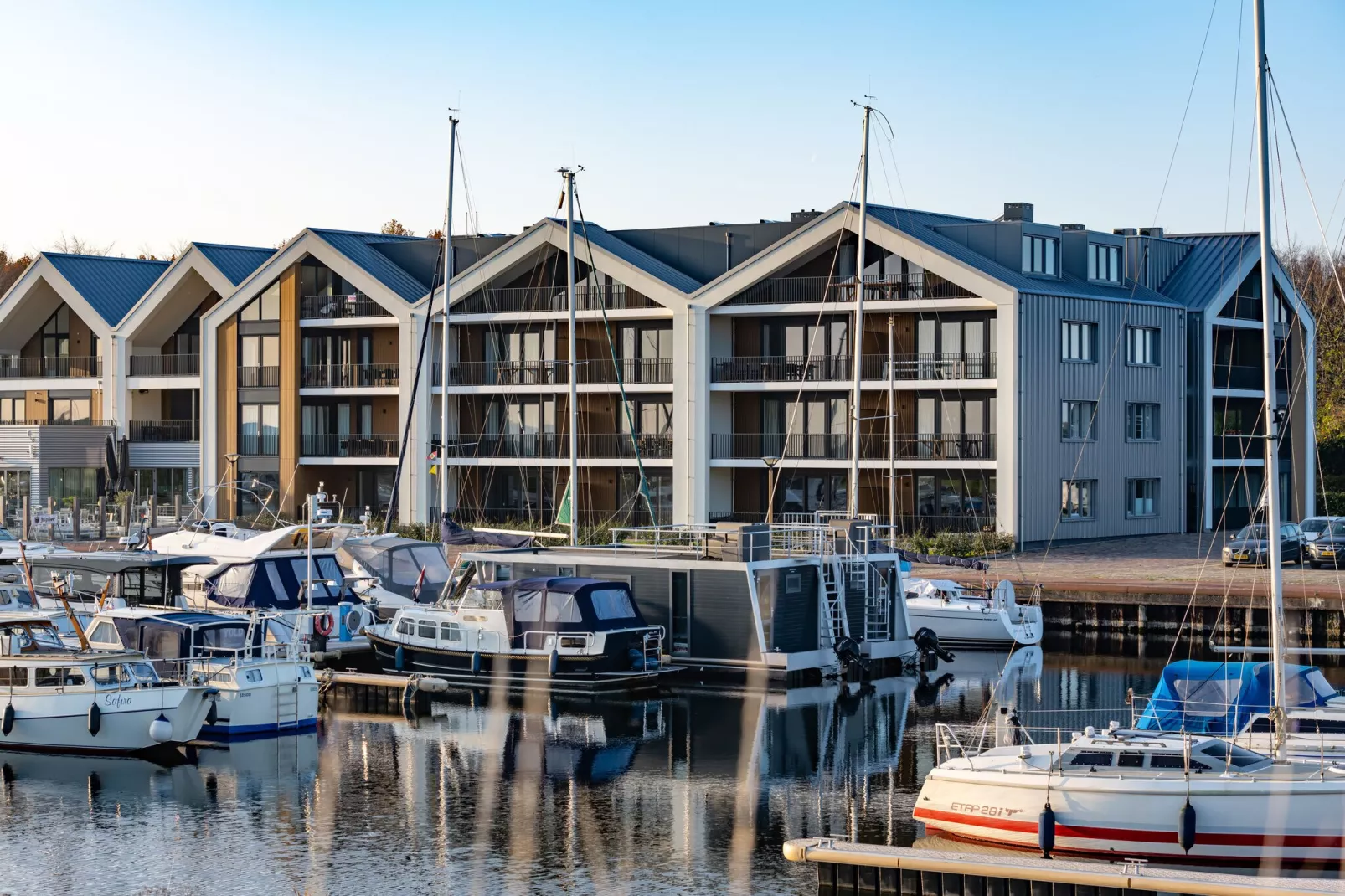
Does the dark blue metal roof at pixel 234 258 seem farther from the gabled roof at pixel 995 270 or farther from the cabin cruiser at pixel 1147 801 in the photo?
the cabin cruiser at pixel 1147 801

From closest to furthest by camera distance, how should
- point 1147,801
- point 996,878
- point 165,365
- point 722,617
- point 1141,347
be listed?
1. point 996,878
2. point 1147,801
3. point 722,617
4. point 1141,347
5. point 165,365

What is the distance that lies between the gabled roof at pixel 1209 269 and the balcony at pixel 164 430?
4149 cm

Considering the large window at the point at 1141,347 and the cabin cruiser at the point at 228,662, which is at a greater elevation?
the large window at the point at 1141,347

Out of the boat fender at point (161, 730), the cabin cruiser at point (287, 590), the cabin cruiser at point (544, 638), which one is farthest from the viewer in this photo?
the cabin cruiser at point (287, 590)

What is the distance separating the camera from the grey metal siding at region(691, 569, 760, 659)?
130 feet

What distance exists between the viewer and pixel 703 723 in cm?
3547

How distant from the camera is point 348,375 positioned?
72.0 metres

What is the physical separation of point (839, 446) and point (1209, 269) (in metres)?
18.5

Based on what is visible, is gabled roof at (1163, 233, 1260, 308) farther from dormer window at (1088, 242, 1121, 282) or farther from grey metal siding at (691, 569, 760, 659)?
grey metal siding at (691, 569, 760, 659)

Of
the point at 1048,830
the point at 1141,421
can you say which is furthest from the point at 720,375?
the point at 1048,830

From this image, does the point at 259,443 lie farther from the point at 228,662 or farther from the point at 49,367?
the point at 228,662

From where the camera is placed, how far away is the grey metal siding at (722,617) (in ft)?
130

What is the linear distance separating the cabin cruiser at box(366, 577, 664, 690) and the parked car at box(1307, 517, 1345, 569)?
80.5 feet

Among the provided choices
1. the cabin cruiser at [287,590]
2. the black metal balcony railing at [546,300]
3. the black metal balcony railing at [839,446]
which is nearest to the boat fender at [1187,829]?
the cabin cruiser at [287,590]
